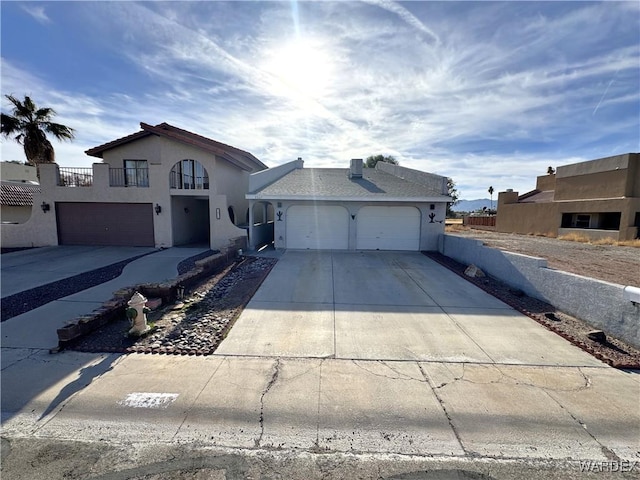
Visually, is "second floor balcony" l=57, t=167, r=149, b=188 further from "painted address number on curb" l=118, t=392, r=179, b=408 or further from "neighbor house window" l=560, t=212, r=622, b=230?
"neighbor house window" l=560, t=212, r=622, b=230

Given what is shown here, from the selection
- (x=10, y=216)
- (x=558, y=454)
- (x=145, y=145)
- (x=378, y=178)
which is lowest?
(x=558, y=454)

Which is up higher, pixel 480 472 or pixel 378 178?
pixel 378 178

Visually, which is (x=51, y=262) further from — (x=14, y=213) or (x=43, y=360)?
(x=14, y=213)

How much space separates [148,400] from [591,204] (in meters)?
28.9

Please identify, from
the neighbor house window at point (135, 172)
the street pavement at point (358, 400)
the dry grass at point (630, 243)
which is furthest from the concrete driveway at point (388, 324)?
the dry grass at point (630, 243)

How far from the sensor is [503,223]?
29.4 metres

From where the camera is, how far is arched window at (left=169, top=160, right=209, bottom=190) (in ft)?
47.1

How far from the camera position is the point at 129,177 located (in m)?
15.2

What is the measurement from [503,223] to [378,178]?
20160 mm

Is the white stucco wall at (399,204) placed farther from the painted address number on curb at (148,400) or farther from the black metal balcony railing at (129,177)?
the painted address number on curb at (148,400)

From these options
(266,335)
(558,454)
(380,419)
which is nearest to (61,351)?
(266,335)

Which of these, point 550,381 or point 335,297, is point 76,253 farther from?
point 550,381

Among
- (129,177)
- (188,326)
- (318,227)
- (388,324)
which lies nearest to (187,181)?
(129,177)

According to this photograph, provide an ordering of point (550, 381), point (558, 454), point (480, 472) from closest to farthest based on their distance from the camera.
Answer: point (480, 472), point (558, 454), point (550, 381)
